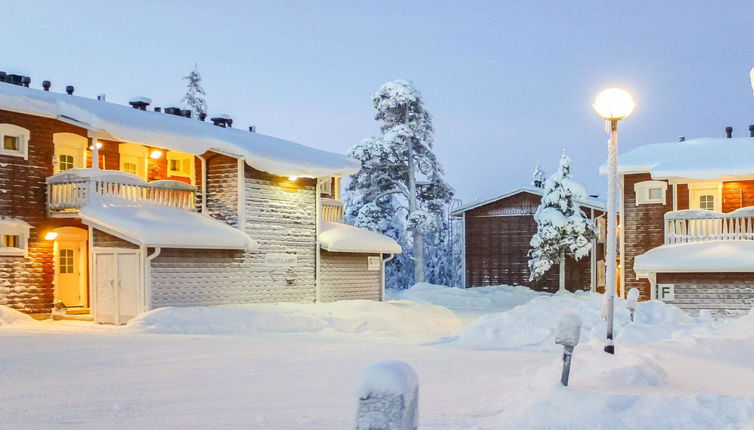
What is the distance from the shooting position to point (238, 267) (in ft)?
77.8

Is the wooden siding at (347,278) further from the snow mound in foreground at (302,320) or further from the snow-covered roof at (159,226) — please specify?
the snow-covered roof at (159,226)

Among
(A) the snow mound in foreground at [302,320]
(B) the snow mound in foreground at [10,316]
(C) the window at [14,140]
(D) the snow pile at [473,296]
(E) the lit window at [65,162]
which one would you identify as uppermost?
(C) the window at [14,140]

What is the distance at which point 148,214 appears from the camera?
2161cm

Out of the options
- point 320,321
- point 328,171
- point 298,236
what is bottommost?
point 320,321

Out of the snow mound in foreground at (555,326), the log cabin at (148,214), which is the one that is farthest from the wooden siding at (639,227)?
the log cabin at (148,214)

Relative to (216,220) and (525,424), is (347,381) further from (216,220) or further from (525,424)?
(216,220)

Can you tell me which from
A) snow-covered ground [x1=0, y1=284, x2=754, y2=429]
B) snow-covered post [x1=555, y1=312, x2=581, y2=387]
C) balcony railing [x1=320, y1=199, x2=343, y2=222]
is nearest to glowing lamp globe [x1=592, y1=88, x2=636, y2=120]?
snow-covered ground [x1=0, y1=284, x2=754, y2=429]

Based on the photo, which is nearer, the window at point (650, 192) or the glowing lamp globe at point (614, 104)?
the glowing lamp globe at point (614, 104)

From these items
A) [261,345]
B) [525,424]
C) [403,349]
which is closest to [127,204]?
[261,345]

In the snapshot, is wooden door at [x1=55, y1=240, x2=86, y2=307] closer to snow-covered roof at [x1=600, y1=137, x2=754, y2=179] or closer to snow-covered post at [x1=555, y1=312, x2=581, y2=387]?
snow-covered roof at [x1=600, y1=137, x2=754, y2=179]

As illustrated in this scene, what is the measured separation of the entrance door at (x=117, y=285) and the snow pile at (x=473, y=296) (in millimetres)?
16177

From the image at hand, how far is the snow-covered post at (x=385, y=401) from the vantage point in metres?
4.54

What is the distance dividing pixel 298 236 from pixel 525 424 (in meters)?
19.7

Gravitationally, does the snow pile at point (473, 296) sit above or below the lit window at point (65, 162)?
below
